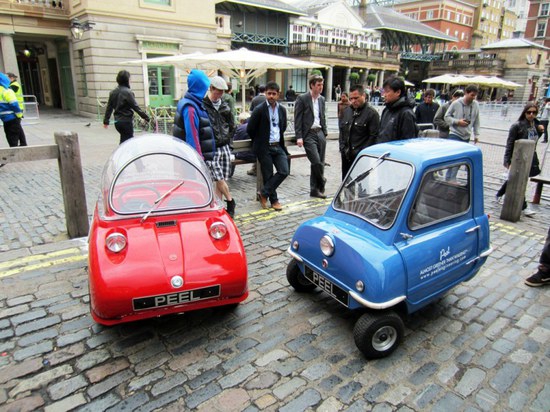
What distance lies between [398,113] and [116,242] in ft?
12.6

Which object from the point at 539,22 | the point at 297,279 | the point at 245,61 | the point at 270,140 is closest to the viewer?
the point at 297,279

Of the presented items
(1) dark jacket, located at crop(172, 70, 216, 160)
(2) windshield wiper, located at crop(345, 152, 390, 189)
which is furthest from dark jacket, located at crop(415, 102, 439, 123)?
(2) windshield wiper, located at crop(345, 152, 390, 189)

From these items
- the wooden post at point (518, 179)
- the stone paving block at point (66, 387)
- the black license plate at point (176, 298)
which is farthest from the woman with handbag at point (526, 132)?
the stone paving block at point (66, 387)

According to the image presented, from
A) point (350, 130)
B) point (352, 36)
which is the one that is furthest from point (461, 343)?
point (352, 36)

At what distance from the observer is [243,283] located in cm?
312

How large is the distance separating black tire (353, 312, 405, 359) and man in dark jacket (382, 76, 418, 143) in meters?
2.86

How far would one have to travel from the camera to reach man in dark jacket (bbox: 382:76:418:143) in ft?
16.1

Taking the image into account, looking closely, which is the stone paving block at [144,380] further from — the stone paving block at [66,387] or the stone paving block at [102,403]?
the stone paving block at [66,387]

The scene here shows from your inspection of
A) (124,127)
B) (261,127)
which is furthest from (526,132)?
(124,127)

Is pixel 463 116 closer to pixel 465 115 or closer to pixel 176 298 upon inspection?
pixel 465 115

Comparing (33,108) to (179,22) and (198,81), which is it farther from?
(198,81)

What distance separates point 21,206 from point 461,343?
6.41 meters

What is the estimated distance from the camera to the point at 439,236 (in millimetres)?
3148

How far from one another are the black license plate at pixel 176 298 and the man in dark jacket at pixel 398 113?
10.9 feet
